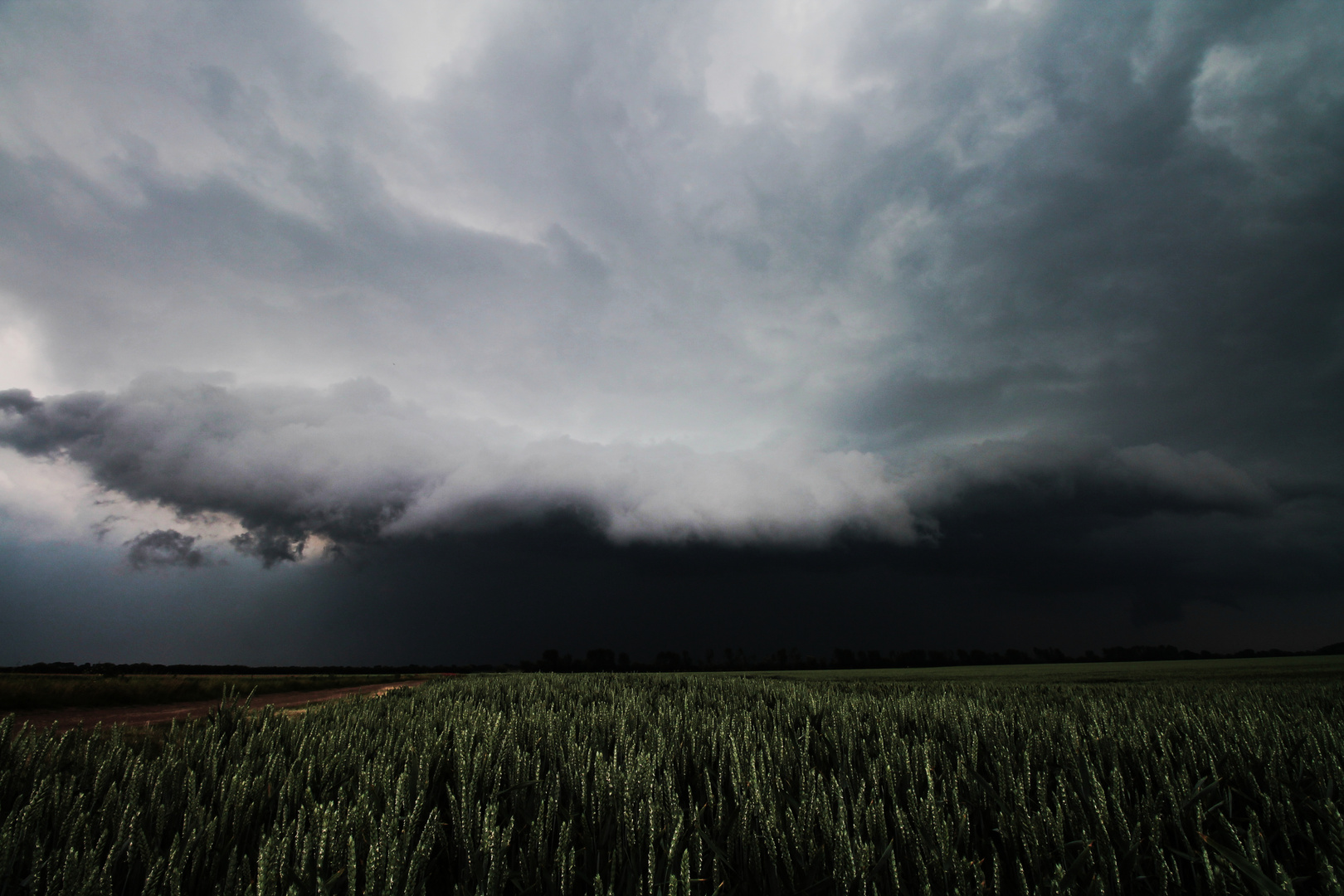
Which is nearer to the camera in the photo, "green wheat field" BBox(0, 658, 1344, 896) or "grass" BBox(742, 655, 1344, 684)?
"green wheat field" BBox(0, 658, 1344, 896)

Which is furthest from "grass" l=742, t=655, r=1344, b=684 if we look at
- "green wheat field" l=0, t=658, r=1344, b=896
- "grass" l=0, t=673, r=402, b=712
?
"grass" l=0, t=673, r=402, b=712

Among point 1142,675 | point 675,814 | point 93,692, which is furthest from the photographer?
point 1142,675

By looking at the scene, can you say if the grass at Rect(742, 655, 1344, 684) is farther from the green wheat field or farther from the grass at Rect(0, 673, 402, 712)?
the grass at Rect(0, 673, 402, 712)

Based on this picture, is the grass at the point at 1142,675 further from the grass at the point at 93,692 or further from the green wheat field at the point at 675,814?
the grass at the point at 93,692

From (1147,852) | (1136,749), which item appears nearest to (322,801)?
(1147,852)

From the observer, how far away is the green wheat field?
5.98ft

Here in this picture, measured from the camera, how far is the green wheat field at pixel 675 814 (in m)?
1.82

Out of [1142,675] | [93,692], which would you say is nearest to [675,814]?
[93,692]

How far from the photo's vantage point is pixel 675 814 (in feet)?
6.92

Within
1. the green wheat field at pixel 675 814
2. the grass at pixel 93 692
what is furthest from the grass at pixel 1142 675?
the grass at pixel 93 692

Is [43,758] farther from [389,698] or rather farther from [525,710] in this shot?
[389,698]

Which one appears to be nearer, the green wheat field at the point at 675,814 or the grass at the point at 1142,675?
the green wheat field at the point at 675,814

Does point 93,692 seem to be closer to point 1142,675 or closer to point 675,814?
point 675,814

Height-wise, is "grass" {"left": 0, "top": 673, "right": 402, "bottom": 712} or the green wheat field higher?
the green wheat field
